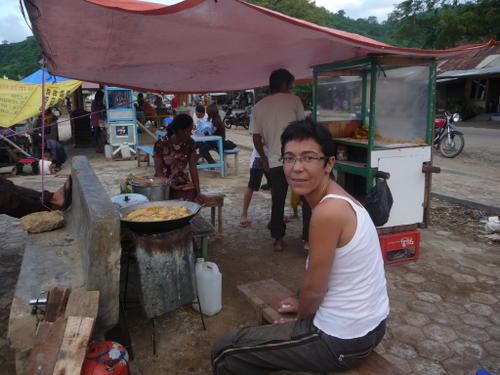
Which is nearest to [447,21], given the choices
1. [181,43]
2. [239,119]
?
→ [239,119]

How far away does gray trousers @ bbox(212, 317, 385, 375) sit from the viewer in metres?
1.72

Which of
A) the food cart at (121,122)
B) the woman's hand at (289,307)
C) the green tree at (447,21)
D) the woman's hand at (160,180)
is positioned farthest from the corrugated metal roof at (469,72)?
the woman's hand at (289,307)

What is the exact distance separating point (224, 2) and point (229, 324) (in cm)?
239

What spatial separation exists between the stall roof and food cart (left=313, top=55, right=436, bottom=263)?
1.10ft

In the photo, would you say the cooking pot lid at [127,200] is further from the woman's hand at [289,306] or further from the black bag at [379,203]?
the black bag at [379,203]

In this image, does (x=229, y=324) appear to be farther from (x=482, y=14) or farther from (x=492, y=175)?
(x=482, y=14)

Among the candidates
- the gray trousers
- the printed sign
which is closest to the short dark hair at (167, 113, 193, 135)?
the gray trousers

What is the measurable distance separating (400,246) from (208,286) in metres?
2.11

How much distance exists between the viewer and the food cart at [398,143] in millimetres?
→ 4020

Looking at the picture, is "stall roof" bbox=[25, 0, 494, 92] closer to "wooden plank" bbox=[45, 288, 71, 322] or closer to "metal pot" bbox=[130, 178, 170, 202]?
"metal pot" bbox=[130, 178, 170, 202]

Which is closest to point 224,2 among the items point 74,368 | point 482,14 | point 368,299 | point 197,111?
point 368,299

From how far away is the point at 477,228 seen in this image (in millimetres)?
5273

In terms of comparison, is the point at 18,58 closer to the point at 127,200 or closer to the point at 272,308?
the point at 127,200

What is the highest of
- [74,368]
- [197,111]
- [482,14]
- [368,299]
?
[482,14]
